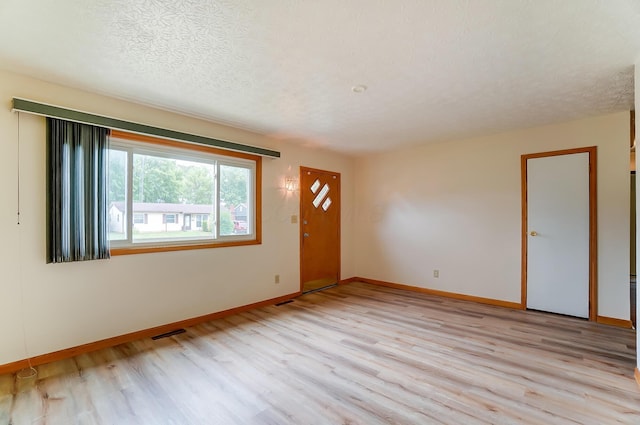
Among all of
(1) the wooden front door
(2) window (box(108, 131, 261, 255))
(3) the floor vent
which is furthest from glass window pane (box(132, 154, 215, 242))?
(1) the wooden front door

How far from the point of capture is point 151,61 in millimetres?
2164

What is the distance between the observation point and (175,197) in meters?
3.35

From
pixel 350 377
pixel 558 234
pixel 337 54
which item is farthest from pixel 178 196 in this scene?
pixel 558 234

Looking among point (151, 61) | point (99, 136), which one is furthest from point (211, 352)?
point (151, 61)

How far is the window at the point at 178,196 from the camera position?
2.94 metres

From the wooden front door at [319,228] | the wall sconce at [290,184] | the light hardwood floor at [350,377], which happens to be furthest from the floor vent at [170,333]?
the wall sconce at [290,184]

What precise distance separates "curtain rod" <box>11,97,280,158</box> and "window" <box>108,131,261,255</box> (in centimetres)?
11

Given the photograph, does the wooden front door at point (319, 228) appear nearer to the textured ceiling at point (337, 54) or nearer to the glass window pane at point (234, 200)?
the glass window pane at point (234, 200)

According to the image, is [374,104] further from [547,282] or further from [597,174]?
[547,282]

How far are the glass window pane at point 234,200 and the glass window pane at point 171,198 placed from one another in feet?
0.48

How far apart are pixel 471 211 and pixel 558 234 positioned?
1055mm

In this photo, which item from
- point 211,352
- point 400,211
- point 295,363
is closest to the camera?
point 295,363

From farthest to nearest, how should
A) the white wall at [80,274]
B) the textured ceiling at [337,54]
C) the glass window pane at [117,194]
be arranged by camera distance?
the glass window pane at [117,194]
the white wall at [80,274]
the textured ceiling at [337,54]

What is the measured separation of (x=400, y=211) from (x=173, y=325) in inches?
150
